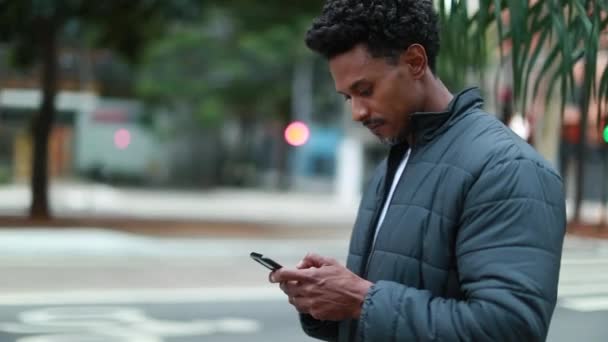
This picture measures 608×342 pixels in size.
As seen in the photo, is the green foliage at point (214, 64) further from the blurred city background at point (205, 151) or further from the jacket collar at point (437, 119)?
the jacket collar at point (437, 119)

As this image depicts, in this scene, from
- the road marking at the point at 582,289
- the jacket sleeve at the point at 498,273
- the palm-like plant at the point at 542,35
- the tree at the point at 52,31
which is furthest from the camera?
the tree at the point at 52,31

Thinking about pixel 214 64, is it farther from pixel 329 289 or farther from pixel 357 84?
pixel 329 289

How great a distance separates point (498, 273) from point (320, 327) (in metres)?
0.61

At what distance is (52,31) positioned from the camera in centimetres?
1800

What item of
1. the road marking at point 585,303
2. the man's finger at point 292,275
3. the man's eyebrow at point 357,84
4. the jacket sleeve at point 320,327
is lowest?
the road marking at point 585,303

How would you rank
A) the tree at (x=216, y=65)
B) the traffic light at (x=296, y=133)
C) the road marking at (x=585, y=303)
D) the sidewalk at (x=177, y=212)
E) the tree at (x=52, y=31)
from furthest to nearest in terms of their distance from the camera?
the tree at (x=216, y=65) → the traffic light at (x=296, y=133) → the sidewalk at (x=177, y=212) → the tree at (x=52, y=31) → the road marking at (x=585, y=303)

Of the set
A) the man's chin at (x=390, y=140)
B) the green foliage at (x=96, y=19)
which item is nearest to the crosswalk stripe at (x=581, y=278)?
the green foliage at (x=96, y=19)

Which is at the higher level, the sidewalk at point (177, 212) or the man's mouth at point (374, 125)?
the man's mouth at point (374, 125)

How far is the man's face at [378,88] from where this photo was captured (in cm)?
157

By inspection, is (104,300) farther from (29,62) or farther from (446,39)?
(29,62)

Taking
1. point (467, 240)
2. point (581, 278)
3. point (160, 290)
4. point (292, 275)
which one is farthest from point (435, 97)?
point (581, 278)

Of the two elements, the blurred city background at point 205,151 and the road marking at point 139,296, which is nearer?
the blurred city background at point 205,151

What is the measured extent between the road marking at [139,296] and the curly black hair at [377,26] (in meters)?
8.05

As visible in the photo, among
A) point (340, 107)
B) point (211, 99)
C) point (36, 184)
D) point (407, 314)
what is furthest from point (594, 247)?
point (340, 107)
